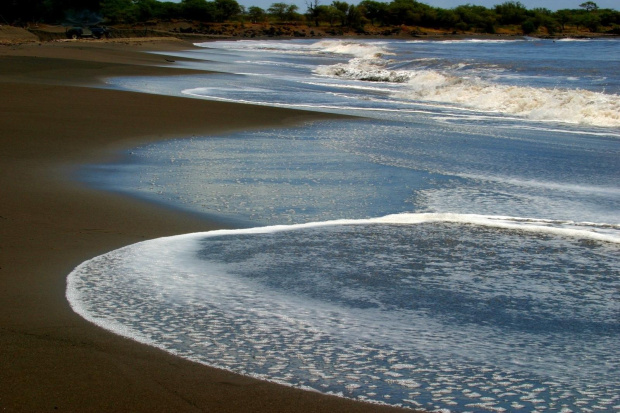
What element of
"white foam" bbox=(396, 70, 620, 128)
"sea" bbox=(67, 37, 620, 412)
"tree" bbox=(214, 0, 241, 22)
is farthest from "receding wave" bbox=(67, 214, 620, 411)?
"tree" bbox=(214, 0, 241, 22)

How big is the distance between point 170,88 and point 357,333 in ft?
48.4

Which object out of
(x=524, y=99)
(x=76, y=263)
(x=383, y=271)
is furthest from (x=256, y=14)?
(x=383, y=271)

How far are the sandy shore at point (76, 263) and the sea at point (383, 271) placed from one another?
155mm

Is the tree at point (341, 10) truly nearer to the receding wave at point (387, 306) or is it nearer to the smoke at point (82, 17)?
the smoke at point (82, 17)

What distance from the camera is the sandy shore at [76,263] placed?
2.68 metres

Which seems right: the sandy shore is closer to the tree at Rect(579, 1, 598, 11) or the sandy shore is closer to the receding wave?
the receding wave

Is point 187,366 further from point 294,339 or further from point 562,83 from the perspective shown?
point 562,83

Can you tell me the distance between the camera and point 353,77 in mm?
29688

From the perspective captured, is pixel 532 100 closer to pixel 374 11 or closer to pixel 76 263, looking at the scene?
pixel 76 263

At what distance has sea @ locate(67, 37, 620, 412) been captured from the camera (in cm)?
305

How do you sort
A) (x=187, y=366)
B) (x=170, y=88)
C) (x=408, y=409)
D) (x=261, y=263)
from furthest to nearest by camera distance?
(x=170, y=88) → (x=261, y=263) → (x=187, y=366) → (x=408, y=409)

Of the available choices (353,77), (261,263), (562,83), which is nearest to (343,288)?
(261,263)

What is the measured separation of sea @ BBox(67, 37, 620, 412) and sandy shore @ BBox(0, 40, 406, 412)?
0.15 metres

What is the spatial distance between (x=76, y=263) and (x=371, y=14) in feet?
387
